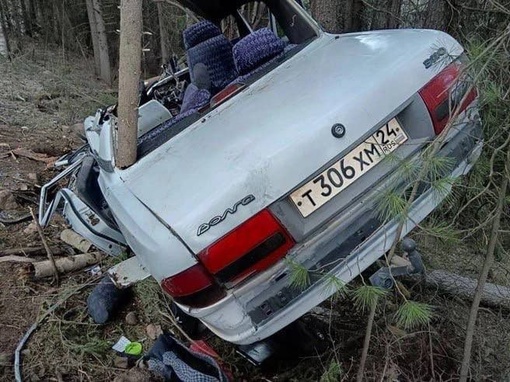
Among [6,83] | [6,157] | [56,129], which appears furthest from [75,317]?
[6,83]

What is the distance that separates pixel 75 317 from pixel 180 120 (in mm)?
1499

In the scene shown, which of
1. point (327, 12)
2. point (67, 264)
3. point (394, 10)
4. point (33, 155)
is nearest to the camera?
point (67, 264)

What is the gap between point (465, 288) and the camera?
306 cm

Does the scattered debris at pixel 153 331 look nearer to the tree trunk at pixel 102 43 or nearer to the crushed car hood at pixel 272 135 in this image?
the crushed car hood at pixel 272 135

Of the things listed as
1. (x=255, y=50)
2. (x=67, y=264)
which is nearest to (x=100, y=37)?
(x=67, y=264)

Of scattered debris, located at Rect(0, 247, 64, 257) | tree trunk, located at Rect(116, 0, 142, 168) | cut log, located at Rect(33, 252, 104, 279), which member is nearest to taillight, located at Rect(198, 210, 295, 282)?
tree trunk, located at Rect(116, 0, 142, 168)

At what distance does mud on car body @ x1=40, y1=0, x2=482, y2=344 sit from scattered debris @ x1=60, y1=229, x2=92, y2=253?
1484mm

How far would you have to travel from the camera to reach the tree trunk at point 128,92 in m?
2.51

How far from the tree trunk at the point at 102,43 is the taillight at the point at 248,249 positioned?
12.2 m

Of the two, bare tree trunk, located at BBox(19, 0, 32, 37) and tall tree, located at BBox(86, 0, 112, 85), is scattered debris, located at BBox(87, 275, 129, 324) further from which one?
bare tree trunk, located at BBox(19, 0, 32, 37)

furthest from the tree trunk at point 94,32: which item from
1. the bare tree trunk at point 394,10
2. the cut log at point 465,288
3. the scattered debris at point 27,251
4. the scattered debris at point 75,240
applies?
the cut log at point 465,288

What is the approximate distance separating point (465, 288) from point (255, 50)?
194cm

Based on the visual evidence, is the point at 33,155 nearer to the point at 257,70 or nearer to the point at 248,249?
the point at 257,70

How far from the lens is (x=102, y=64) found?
13.5 meters
